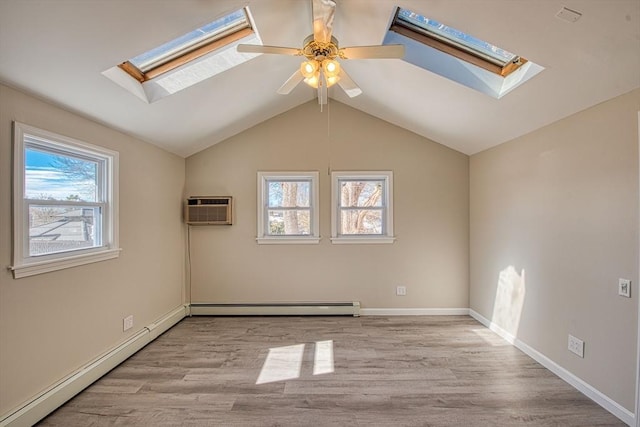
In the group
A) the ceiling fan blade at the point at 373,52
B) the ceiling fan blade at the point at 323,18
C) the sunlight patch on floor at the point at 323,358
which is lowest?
the sunlight patch on floor at the point at 323,358

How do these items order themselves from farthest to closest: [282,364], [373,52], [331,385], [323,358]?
[323,358], [282,364], [331,385], [373,52]

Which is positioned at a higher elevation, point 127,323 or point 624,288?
point 624,288

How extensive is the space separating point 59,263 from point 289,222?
2.64 m

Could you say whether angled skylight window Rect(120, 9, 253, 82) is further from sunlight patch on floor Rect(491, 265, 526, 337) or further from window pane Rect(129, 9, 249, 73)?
sunlight patch on floor Rect(491, 265, 526, 337)

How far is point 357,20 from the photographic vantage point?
2535 mm

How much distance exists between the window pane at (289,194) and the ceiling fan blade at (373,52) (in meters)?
2.39

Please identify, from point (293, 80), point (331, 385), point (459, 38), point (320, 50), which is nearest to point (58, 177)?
point (293, 80)

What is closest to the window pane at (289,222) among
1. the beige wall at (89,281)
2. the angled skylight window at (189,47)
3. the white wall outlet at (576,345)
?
the beige wall at (89,281)

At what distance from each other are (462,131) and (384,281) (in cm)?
225

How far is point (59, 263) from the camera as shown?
235 centimetres

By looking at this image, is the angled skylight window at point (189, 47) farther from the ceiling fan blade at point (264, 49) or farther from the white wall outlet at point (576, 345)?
the white wall outlet at point (576, 345)

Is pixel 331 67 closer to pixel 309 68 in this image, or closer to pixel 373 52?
pixel 309 68

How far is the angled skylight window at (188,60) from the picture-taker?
2.52m

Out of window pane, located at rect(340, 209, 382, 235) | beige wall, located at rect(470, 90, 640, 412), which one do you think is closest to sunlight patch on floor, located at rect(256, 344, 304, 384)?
window pane, located at rect(340, 209, 382, 235)
